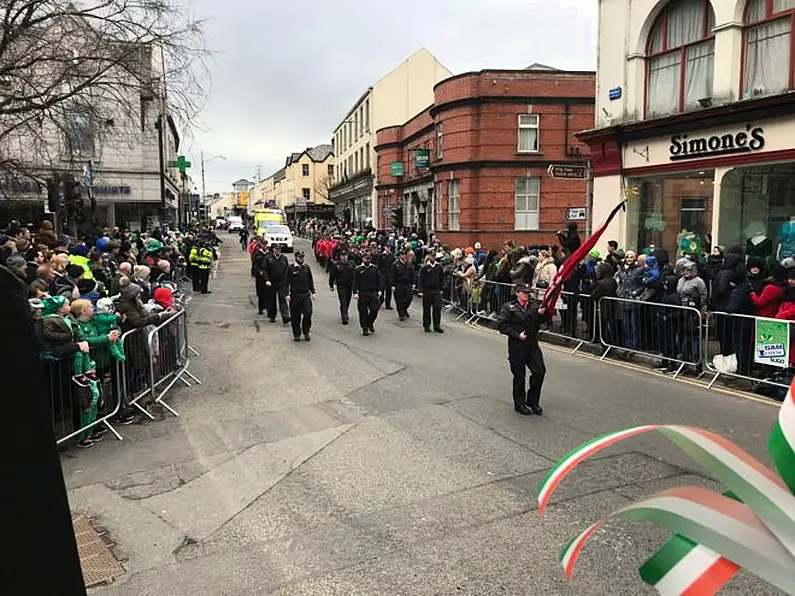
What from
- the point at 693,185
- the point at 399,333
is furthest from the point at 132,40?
the point at 693,185

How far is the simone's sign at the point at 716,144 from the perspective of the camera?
1304 cm

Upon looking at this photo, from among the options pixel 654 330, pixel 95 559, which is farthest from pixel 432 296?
pixel 95 559

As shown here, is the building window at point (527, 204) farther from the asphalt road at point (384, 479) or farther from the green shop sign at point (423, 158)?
the asphalt road at point (384, 479)

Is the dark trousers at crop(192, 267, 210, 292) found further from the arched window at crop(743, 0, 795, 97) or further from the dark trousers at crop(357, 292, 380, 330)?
the arched window at crop(743, 0, 795, 97)

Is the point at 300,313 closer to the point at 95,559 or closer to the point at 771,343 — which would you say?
the point at 771,343

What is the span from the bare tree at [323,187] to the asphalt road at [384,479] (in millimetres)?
66150

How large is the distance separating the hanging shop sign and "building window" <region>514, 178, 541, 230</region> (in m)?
21.1

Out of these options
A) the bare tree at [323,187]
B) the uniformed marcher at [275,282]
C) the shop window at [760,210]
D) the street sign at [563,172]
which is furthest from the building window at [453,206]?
the bare tree at [323,187]

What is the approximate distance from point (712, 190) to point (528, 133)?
1581 cm

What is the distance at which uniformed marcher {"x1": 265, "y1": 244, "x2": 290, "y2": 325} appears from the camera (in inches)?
595

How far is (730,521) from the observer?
1.87 metres

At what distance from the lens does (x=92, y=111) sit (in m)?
14.7

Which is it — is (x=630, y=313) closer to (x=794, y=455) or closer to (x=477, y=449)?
(x=477, y=449)

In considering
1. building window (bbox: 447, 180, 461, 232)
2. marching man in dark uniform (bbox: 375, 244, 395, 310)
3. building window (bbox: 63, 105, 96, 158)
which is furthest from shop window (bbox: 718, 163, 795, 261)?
building window (bbox: 447, 180, 461, 232)
